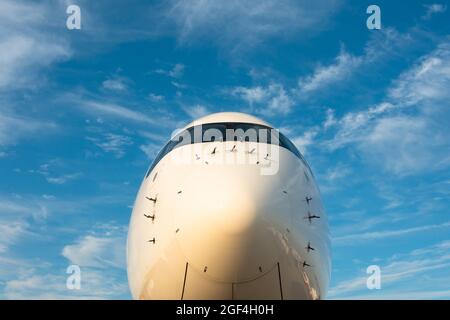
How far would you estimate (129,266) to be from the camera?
15055mm

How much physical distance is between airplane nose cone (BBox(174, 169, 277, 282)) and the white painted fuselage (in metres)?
0.02

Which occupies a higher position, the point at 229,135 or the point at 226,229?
the point at 229,135

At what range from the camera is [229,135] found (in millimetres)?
14203

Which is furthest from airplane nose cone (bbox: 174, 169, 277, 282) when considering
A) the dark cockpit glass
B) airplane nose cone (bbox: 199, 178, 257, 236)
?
the dark cockpit glass

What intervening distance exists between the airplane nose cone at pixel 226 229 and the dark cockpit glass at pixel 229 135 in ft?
Result: 8.22

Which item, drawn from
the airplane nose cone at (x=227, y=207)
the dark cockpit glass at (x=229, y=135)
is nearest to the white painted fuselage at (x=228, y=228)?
the airplane nose cone at (x=227, y=207)

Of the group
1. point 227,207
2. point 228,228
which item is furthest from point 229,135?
point 228,228

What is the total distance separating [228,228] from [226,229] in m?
0.05

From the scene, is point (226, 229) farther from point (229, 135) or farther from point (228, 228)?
point (229, 135)

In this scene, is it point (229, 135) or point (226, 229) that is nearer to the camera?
point (226, 229)

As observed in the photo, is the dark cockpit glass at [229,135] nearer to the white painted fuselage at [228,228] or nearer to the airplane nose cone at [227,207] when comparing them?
the white painted fuselage at [228,228]
